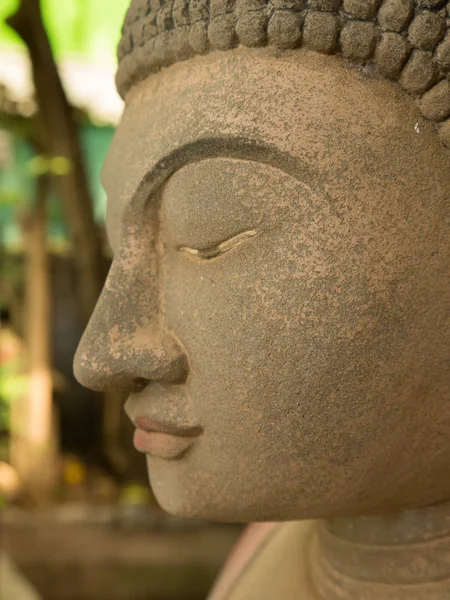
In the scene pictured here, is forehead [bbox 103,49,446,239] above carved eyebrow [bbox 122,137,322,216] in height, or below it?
Answer: above

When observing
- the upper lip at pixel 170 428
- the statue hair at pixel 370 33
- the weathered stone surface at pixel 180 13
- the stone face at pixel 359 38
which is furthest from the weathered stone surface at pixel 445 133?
the upper lip at pixel 170 428

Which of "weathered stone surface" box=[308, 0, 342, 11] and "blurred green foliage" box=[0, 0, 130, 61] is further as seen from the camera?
"blurred green foliage" box=[0, 0, 130, 61]

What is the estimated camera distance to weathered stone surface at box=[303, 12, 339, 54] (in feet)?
2.45

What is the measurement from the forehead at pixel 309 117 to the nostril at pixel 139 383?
0.93 feet

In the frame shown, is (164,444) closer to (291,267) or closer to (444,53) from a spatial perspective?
(291,267)

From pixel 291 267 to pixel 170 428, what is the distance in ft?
0.89

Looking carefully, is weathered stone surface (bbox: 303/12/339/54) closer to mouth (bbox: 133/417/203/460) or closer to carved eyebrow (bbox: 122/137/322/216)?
carved eyebrow (bbox: 122/137/322/216)

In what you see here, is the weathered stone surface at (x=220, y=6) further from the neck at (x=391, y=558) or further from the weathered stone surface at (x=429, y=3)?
the neck at (x=391, y=558)

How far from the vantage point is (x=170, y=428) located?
84 centimetres

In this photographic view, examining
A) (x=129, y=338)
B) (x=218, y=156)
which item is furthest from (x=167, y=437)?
(x=218, y=156)

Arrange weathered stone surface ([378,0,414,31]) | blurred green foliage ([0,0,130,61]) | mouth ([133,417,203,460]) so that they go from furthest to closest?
1. blurred green foliage ([0,0,130,61])
2. mouth ([133,417,203,460])
3. weathered stone surface ([378,0,414,31])

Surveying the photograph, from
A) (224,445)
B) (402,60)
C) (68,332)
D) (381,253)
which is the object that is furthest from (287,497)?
(68,332)

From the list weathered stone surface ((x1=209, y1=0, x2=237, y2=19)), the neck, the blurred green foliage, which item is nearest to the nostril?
the neck

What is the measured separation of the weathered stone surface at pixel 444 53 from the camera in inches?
29.1
